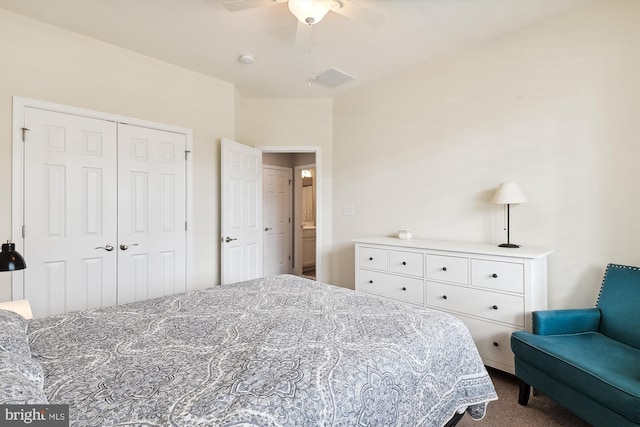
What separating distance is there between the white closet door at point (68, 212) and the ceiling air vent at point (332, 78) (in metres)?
2.05

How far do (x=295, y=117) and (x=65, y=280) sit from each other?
9.58 ft

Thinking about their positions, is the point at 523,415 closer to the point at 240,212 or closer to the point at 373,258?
the point at 373,258

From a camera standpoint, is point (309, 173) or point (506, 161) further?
point (309, 173)

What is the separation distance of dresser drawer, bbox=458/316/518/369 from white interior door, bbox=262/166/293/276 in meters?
3.67

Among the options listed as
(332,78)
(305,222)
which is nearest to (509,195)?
(332,78)

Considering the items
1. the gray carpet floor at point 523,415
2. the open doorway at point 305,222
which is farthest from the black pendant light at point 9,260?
the open doorway at point 305,222

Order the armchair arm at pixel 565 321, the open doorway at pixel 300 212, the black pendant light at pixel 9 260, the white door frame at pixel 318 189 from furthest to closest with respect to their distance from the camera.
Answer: the open doorway at pixel 300 212 < the white door frame at pixel 318 189 < the armchair arm at pixel 565 321 < the black pendant light at pixel 9 260

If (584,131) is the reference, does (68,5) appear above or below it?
above

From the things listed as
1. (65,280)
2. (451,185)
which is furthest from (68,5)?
(451,185)

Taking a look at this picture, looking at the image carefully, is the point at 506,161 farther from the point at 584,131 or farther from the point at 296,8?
the point at 296,8

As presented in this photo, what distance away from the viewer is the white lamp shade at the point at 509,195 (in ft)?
7.91

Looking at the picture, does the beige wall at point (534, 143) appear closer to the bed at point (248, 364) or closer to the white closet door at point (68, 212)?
the bed at point (248, 364)

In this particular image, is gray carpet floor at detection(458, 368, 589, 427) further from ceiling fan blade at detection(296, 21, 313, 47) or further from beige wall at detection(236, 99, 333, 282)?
ceiling fan blade at detection(296, 21, 313, 47)

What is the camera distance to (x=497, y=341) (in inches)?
88.1
